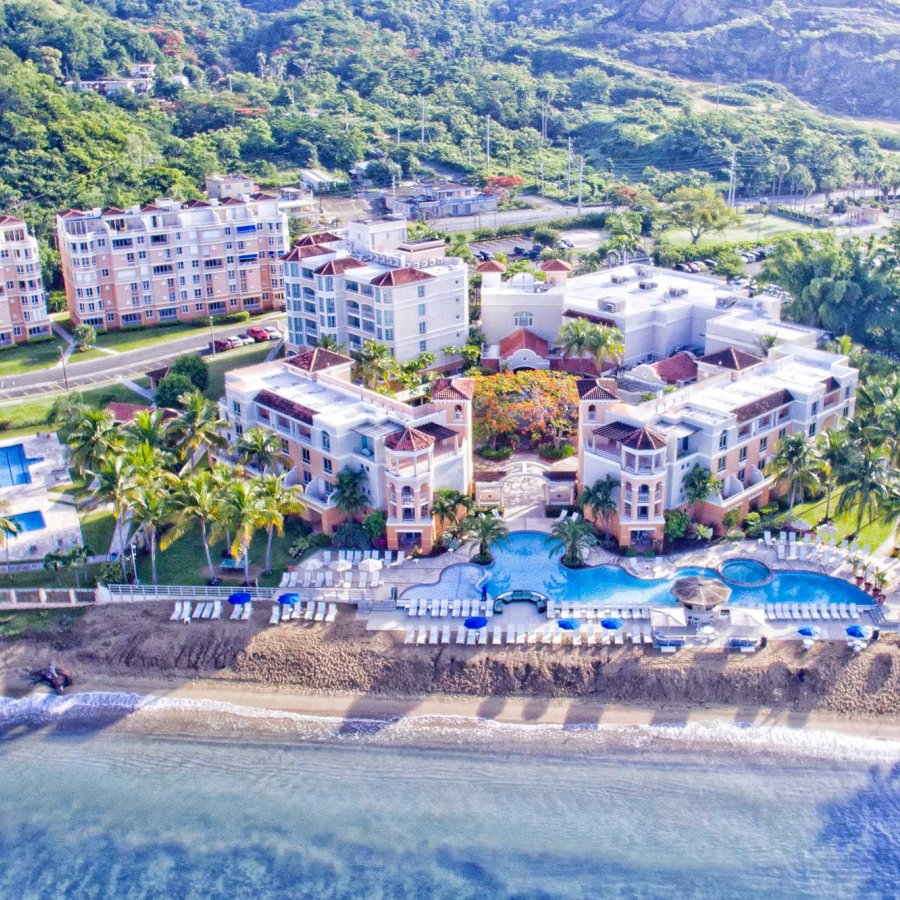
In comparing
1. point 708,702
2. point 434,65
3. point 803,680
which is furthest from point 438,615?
point 434,65

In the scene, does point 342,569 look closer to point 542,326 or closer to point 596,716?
point 596,716

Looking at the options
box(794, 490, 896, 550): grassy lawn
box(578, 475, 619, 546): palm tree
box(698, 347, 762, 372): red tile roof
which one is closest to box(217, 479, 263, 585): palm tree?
box(578, 475, 619, 546): palm tree

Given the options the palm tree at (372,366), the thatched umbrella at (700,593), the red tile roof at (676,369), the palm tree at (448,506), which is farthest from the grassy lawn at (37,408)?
the thatched umbrella at (700,593)

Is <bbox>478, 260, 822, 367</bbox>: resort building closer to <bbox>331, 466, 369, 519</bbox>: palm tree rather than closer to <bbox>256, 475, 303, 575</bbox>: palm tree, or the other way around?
<bbox>331, 466, 369, 519</bbox>: palm tree

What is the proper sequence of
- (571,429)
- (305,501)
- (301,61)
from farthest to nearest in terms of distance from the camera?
(301,61) → (571,429) → (305,501)

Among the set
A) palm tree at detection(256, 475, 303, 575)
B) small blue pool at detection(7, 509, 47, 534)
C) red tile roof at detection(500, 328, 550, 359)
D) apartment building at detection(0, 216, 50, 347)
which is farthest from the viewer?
apartment building at detection(0, 216, 50, 347)
